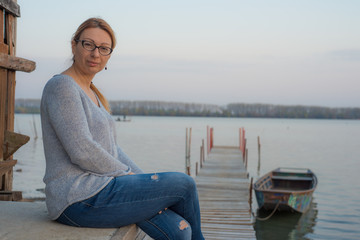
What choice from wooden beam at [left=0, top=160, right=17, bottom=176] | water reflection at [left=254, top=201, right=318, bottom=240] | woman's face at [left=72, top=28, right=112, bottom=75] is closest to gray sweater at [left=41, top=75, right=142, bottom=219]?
woman's face at [left=72, top=28, right=112, bottom=75]

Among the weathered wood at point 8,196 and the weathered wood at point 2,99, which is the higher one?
the weathered wood at point 2,99

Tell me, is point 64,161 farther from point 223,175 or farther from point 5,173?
point 223,175

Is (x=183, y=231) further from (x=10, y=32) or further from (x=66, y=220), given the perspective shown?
(x=10, y=32)

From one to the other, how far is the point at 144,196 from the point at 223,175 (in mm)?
12269

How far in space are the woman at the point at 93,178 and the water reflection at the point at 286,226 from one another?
848cm

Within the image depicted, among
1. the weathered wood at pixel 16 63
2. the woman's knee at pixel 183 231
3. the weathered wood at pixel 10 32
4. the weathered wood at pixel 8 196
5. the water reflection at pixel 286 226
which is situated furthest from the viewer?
the water reflection at pixel 286 226

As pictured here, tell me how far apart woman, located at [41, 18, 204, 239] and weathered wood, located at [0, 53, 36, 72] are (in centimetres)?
155

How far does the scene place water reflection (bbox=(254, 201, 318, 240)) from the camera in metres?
10.7

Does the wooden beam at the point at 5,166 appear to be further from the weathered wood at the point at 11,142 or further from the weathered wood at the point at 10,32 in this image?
the weathered wood at the point at 10,32

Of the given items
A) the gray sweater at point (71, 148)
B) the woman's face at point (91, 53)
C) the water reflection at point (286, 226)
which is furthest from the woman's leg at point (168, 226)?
the water reflection at point (286, 226)

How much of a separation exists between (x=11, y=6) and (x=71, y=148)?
2.38 metres

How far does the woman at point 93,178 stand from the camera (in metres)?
2.24

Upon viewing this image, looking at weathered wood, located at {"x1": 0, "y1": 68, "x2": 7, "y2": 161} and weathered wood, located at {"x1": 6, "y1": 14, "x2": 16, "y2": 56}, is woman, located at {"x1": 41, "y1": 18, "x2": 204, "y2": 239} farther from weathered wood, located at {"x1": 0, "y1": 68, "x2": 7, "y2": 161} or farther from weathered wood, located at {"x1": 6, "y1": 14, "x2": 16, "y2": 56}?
weathered wood, located at {"x1": 6, "y1": 14, "x2": 16, "y2": 56}

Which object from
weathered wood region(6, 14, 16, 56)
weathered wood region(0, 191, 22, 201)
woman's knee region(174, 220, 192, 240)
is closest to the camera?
woman's knee region(174, 220, 192, 240)
